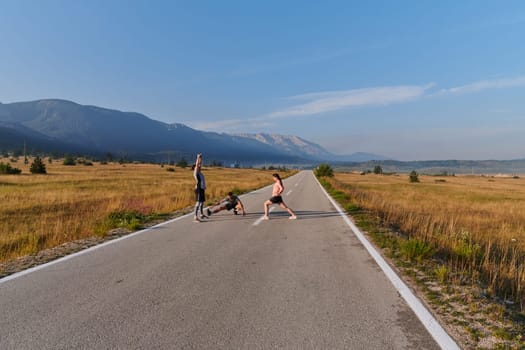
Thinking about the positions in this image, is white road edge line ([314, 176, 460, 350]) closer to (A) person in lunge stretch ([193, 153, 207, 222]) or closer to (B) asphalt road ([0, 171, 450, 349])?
(B) asphalt road ([0, 171, 450, 349])

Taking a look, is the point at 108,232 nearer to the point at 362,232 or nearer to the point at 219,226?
the point at 219,226

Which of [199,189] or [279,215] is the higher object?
[199,189]

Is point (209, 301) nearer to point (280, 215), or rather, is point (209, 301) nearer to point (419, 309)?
point (419, 309)

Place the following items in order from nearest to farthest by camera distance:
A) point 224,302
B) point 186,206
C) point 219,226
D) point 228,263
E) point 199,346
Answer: point 199,346, point 224,302, point 228,263, point 219,226, point 186,206

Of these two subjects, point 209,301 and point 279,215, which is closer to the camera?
point 209,301

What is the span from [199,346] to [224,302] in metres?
1.00

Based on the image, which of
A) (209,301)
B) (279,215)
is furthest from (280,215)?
(209,301)

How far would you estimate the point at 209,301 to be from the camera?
390cm

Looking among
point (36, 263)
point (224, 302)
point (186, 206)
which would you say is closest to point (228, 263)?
point (224, 302)

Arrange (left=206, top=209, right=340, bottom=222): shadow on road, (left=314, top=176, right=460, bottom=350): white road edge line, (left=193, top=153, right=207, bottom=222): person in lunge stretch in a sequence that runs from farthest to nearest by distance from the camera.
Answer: (left=206, top=209, right=340, bottom=222): shadow on road < (left=193, top=153, right=207, bottom=222): person in lunge stretch < (left=314, top=176, right=460, bottom=350): white road edge line

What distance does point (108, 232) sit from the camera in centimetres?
869

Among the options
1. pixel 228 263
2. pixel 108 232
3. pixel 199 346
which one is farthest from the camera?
pixel 108 232

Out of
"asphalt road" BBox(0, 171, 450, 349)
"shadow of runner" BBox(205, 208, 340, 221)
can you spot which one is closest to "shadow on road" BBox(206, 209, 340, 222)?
"shadow of runner" BBox(205, 208, 340, 221)

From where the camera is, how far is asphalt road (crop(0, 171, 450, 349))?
9.84 feet
